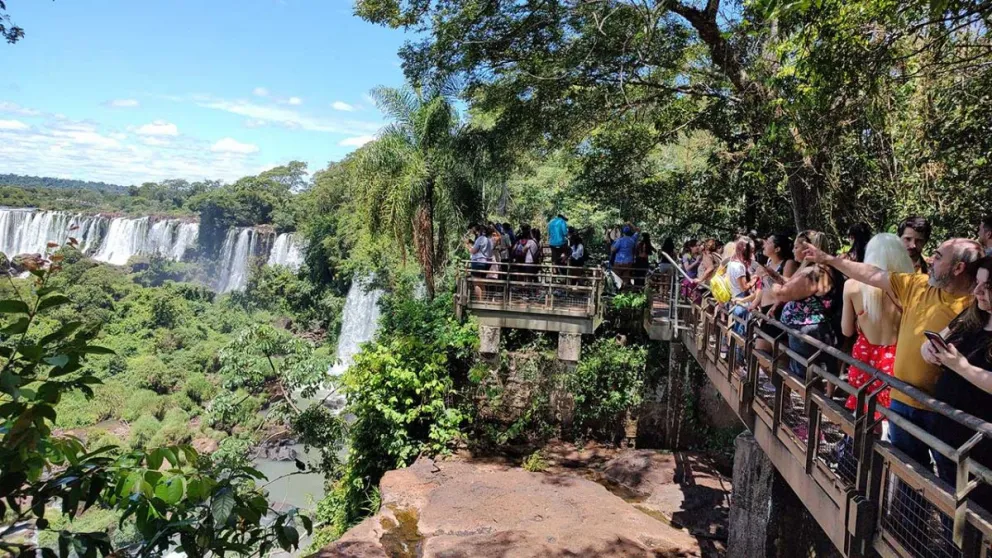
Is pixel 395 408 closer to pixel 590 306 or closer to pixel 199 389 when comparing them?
pixel 590 306

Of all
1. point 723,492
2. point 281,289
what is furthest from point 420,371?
point 281,289

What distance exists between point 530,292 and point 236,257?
41215 millimetres

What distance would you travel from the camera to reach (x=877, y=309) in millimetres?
3764

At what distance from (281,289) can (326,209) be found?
Answer: 8350 mm

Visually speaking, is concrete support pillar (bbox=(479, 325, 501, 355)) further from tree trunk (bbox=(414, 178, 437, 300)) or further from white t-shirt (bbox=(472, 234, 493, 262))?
tree trunk (bbox=(414, 178, 437, 300))

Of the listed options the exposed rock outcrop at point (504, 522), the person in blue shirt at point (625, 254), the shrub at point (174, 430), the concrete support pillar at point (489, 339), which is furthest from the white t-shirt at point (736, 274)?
the shrub at point (174, 430)

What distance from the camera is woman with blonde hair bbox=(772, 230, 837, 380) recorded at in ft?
15.3

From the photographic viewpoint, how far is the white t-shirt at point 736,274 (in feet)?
22.1

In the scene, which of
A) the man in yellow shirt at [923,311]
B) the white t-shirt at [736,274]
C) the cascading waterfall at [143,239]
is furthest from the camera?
the cascading waterfall at [143,239]

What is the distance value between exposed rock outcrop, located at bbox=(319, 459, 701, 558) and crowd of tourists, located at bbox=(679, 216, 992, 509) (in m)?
3.59

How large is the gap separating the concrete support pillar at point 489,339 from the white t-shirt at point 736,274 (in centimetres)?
592

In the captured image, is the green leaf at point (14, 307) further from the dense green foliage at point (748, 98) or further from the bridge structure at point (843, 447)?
the dense green foliage at point (748, 98)

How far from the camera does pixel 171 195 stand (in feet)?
282

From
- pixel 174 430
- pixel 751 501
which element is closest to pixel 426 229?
pixel 751 501
